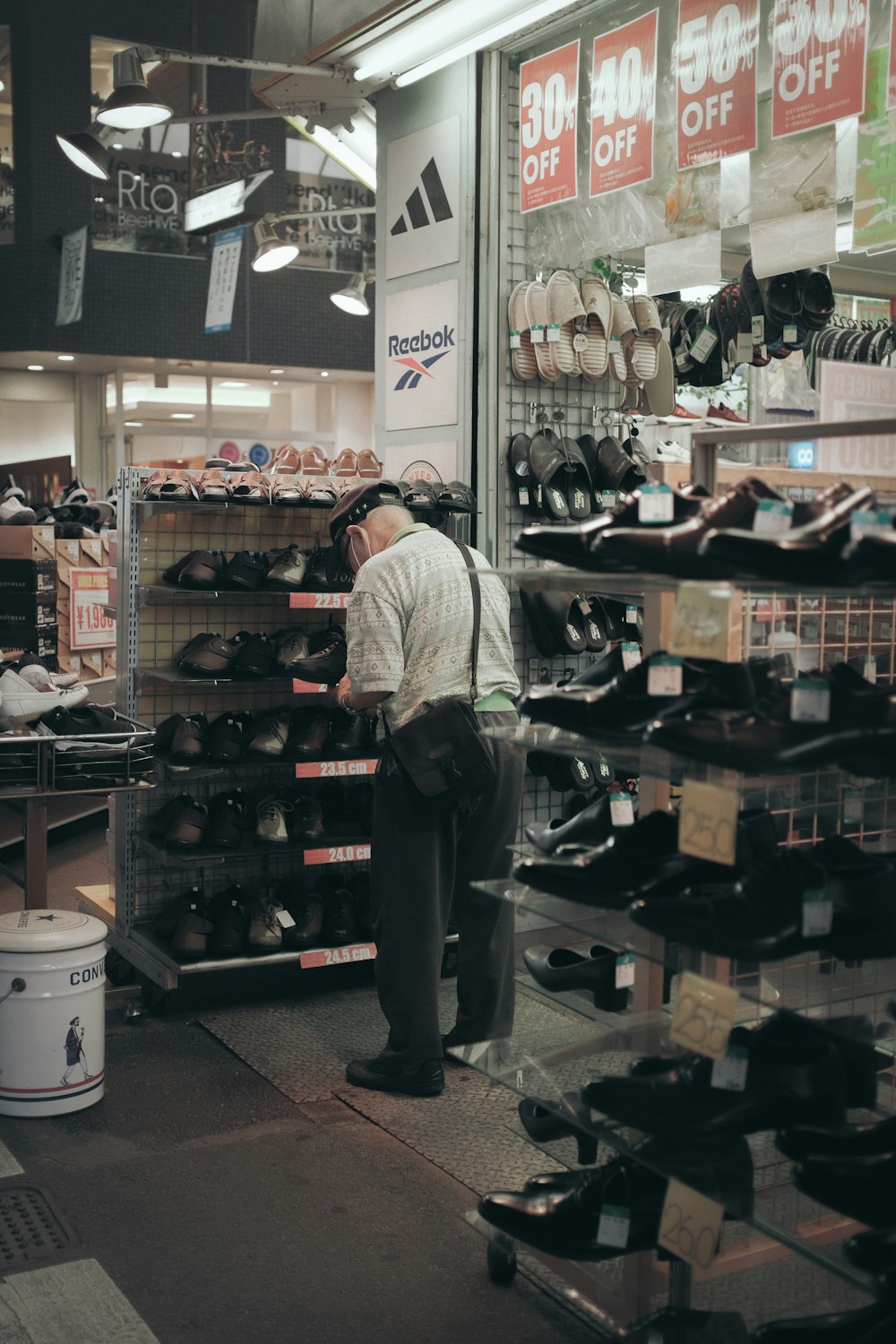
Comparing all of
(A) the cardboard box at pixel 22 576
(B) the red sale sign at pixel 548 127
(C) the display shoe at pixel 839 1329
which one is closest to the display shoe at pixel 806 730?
(C) the display shoe at pixel 839 1329

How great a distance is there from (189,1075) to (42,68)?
12869 millimetres

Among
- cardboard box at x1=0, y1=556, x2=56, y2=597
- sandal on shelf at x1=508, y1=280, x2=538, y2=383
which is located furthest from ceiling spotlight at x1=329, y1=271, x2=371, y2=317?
sandal on shelf at x1=508, y1=280, x2=538, y2=383

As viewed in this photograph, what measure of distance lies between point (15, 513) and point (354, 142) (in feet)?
11.5

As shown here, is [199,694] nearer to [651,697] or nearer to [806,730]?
[651,697]

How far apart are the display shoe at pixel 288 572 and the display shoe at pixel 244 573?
39mm

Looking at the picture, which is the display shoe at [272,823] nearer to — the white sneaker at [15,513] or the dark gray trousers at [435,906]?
the dark gray trousers at [435,906]

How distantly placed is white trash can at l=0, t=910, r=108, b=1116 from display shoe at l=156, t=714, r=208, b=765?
Result: 3.36 feet

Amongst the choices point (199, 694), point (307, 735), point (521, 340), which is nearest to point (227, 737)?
point (307, 735)

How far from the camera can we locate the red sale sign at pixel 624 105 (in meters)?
4.40

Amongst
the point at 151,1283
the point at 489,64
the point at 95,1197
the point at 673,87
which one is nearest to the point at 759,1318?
the point at 151,1283

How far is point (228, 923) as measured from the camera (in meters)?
4.68

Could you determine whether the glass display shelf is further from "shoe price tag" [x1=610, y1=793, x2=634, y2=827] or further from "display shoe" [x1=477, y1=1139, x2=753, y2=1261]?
"shoe price tag" [x1=610, y1=793, x2=634, y2=827]

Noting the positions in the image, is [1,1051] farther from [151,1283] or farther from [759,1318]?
[759,1318]

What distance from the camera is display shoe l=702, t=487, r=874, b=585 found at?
1.96 meters
